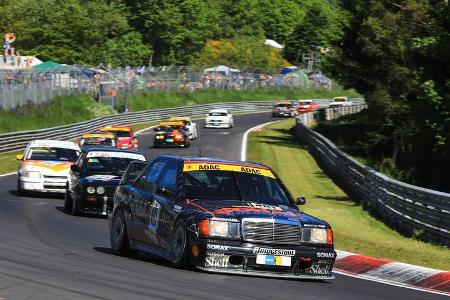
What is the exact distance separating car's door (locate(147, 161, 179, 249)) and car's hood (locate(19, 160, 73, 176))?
478 inches

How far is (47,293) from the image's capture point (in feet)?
30.0

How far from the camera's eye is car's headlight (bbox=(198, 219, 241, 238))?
36.6 feet

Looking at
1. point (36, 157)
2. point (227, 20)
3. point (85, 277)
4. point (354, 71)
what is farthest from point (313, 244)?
point (227, 20)

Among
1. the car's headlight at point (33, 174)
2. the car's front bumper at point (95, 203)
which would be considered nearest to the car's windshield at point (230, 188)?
the car's front bumper at point (95, 203)

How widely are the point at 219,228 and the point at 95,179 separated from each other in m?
9.60

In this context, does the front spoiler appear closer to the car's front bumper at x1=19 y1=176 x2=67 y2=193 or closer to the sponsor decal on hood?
the sponsor decal on hood

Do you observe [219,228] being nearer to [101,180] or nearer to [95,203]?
[95,203]

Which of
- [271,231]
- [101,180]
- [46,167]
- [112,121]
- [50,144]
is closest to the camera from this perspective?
[271,231]

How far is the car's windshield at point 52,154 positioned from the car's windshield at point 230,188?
13.7 m

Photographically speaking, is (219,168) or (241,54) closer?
(219,168)

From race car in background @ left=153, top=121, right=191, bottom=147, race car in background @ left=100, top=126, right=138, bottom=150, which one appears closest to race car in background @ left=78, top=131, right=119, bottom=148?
race car in background @ left=100, top=126, right=138, bottom=150

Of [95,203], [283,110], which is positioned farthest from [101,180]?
[283,110]

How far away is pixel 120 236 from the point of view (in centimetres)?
1352

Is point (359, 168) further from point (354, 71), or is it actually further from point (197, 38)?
point (197, 38)
